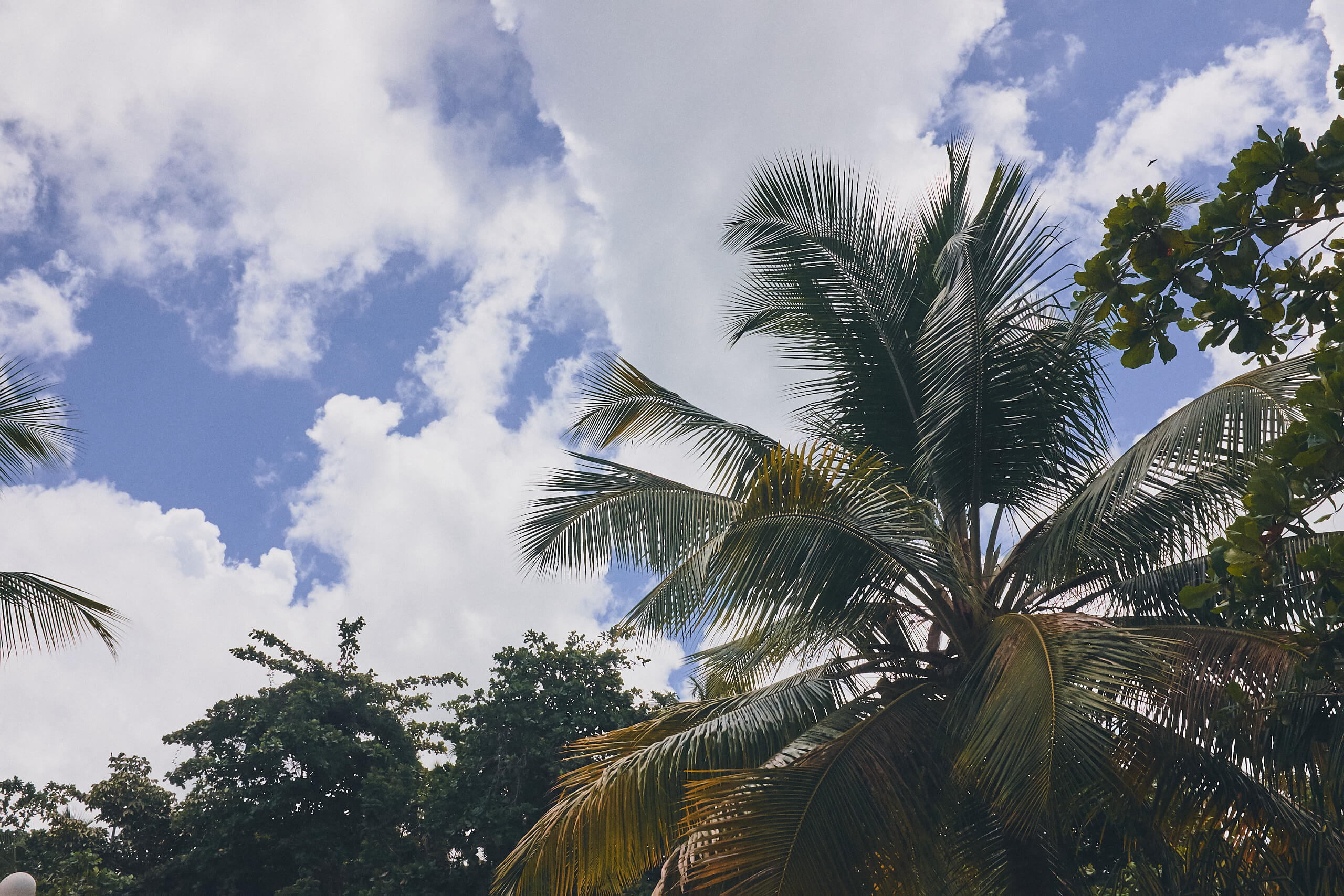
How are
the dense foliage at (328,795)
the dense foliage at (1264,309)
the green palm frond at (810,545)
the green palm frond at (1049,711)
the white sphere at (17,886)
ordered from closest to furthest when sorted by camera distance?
the dense foliage at (1264,309), the green palm frond at (1049,711), the green palm frond at (810,545), the white sphere at (17,886), the dense foliage at (328,795)

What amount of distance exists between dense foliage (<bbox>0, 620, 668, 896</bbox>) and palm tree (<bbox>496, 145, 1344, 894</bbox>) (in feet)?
23.3

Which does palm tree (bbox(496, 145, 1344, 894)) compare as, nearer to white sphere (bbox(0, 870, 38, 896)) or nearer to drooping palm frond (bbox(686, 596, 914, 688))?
drooping palm frond (bbox(686, 596, 914, 688))

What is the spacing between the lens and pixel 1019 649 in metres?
4.44

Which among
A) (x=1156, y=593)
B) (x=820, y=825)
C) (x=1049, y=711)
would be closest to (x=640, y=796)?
(x=820, y=825)

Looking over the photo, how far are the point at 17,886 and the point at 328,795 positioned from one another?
9.39 metres

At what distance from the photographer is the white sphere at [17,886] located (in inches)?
256

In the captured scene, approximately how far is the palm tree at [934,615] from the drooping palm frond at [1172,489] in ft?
0.06

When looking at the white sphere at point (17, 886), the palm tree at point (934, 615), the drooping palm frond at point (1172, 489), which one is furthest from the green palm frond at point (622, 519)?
the white sphere at point (17, 886)

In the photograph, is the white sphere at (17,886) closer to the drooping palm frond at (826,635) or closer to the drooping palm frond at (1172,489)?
the drooping palm frond at (826,635)

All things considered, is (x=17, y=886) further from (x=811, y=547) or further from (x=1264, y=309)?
(x=1264, y=309)

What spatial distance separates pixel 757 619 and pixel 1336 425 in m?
3.29

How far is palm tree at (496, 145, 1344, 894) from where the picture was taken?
14.2 feet

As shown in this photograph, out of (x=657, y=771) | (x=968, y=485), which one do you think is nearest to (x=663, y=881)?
(x=657, y=771)

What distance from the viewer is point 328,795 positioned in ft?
50.7
